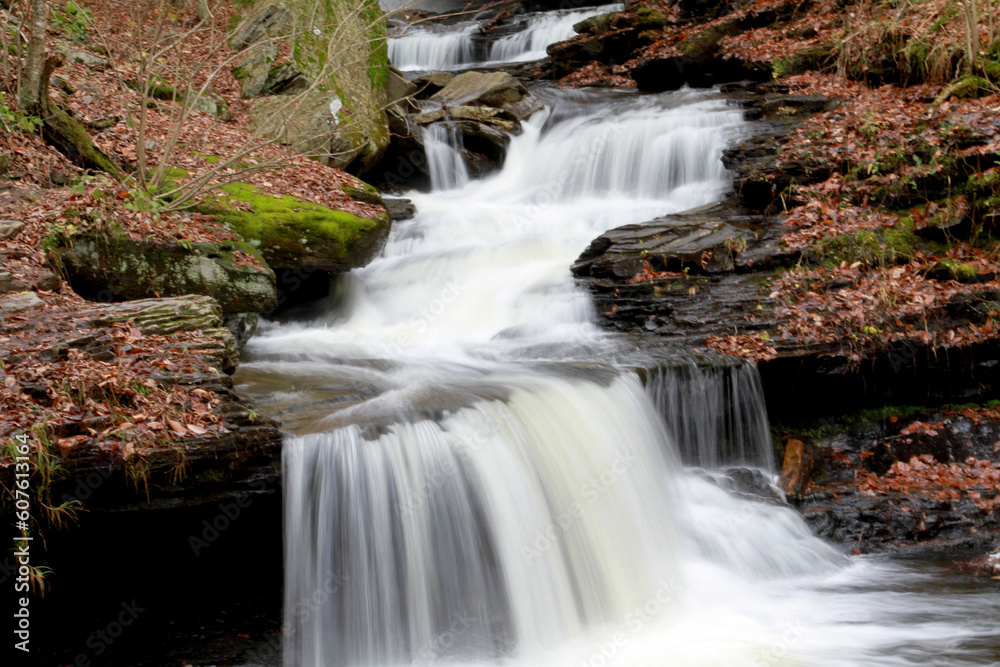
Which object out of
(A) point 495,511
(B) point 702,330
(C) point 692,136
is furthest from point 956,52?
(A) point 495,511

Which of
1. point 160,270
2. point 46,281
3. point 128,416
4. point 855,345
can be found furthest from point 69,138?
point 855,345

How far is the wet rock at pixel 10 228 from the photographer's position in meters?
6.31

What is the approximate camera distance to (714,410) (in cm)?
704

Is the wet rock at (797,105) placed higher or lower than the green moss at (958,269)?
higher

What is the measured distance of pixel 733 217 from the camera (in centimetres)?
935

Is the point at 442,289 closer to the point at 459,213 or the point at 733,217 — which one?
the point at 459,213

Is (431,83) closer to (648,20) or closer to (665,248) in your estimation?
(648,20)

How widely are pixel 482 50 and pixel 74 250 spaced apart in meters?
16.7

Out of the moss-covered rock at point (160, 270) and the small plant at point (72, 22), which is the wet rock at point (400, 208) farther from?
the small plant at point (72, 22)

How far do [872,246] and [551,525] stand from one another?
5.20 m

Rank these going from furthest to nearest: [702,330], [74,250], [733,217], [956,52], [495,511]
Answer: [956,52], [733,217], [702,330], [74,250], [495,511]

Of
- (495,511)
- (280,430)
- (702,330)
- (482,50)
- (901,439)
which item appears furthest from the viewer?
(482,50)

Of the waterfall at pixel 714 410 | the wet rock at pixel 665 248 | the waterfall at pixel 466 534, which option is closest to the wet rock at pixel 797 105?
the wet rock at pixel 665 248

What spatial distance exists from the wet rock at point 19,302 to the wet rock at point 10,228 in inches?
43.4
